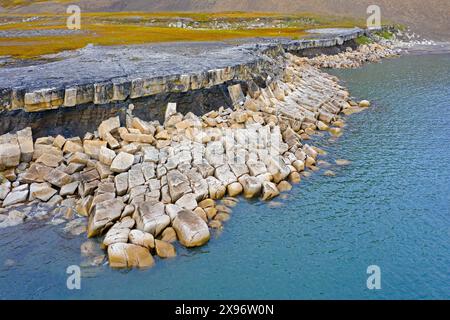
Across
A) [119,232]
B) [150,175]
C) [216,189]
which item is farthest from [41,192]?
[216,189]

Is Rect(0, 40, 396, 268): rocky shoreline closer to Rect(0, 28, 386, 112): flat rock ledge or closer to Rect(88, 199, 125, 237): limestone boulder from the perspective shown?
Rect(88, 199, 125, 237): limestone boulder

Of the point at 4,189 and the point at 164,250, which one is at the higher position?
the point at 4,189

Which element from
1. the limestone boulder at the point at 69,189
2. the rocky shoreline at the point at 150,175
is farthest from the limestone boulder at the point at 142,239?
the limestone boulder at the point at 69,189

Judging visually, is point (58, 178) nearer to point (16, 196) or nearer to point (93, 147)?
point (16, 196)

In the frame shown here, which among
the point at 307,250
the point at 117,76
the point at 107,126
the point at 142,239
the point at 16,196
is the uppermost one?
the point at 117,76

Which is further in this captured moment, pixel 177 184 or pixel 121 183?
pixel 121 183

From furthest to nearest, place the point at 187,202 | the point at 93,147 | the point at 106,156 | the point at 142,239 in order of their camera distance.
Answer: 1. the point at 93,147
2. the point at 106,156
3. the point at 187,202
4. the point at 142,239

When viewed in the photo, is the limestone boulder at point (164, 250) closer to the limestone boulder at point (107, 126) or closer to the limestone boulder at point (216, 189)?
the limestone boulder at point (216, 189)
